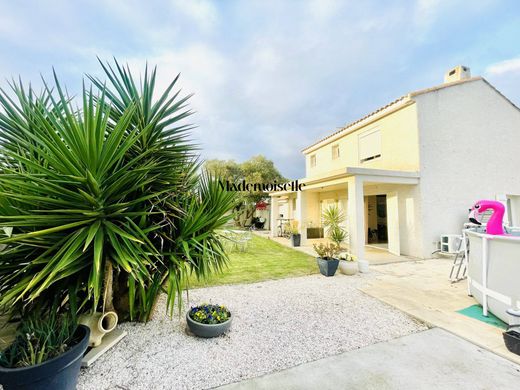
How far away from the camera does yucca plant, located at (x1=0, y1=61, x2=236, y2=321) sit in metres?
2.61

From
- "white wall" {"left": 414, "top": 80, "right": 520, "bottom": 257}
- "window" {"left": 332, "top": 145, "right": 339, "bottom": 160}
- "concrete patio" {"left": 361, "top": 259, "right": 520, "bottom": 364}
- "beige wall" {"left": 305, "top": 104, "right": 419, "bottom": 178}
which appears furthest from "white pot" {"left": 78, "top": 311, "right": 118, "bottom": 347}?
"window" {"left": 332, "top": 145, "right": 339, "bottom": 160}

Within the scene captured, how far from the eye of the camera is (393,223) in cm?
1094

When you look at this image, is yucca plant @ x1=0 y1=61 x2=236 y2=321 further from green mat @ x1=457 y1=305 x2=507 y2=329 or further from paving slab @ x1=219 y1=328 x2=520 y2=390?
green mat @ x1=457 y1=305 x2=507 y2=329

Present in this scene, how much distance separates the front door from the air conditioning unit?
5.42 feet

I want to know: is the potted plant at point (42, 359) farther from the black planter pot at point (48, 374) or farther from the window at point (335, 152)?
the window at point (335, 152)

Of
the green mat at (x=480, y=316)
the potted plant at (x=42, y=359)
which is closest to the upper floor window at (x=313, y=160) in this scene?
the green mat at (x=480, y=316)

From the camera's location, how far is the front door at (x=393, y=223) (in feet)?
35.3

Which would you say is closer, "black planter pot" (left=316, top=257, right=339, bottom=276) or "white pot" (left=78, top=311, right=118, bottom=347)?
"white pot" (left=78, top=311, right=118, bottom=347)

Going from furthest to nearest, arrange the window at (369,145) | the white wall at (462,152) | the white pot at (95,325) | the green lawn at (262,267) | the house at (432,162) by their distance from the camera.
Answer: the window at (369,145), the white wall at (462,152), the house at (432,162), the green lawn at (262,267), the white pot at (95,325)

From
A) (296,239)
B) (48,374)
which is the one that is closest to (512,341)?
(48,374)

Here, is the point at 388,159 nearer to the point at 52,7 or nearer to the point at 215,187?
the point at 215,187

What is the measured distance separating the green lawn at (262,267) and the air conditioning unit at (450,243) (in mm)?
5408

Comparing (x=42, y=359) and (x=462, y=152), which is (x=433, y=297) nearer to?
(x=42, y=359)

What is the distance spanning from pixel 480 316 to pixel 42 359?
6.78m
